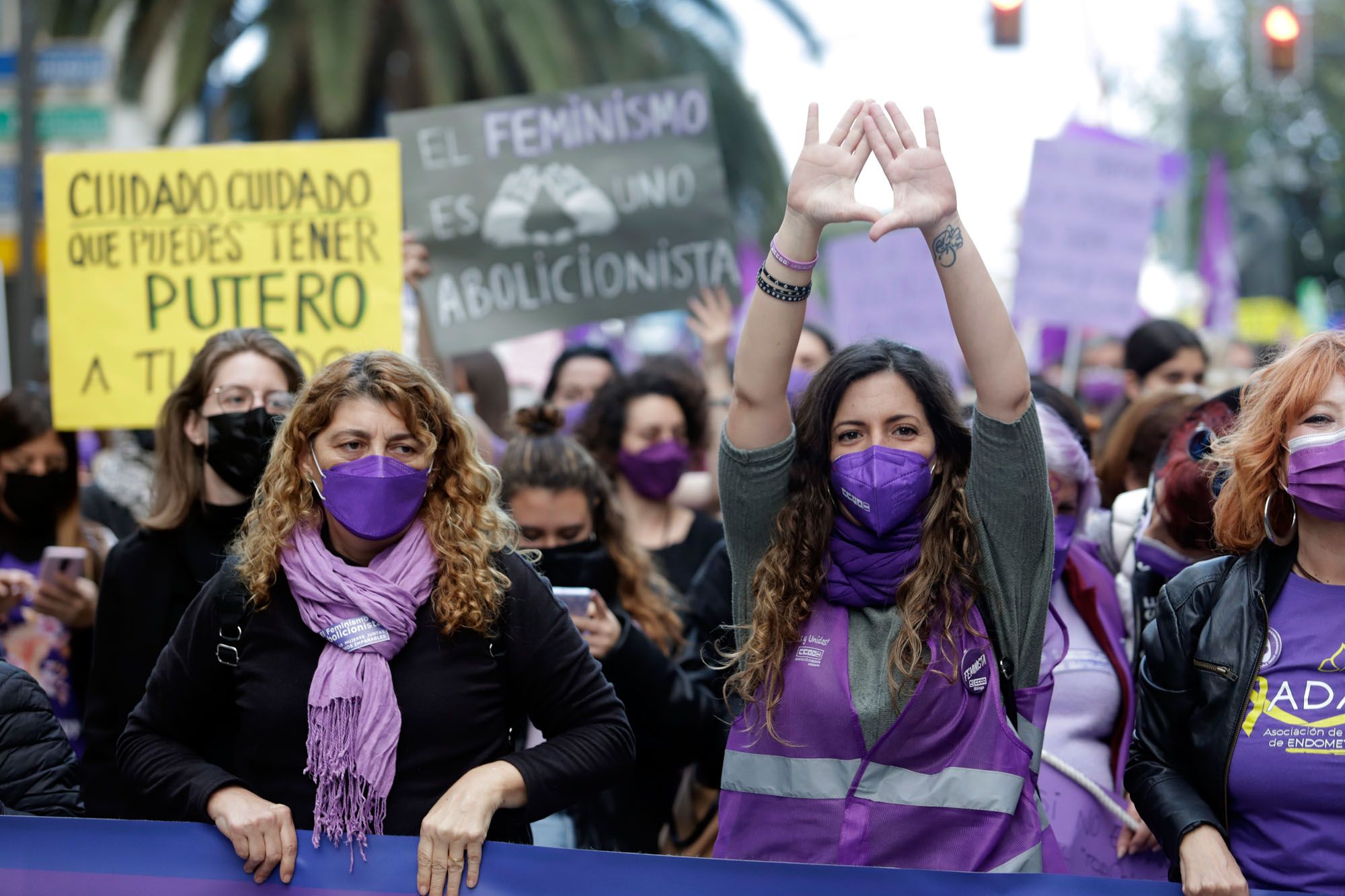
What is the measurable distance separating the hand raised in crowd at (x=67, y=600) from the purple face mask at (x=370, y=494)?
1293mm

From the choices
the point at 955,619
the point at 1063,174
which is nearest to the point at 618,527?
the point at 955,619

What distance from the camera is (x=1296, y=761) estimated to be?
238cm

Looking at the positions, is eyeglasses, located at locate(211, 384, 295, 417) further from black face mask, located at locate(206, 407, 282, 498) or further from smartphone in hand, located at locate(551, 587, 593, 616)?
smartphone in hand, located at locate(551, 587, 593, 616)

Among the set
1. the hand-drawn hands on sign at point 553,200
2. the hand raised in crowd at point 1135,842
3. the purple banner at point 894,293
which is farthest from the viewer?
the purple banner at point 894,293

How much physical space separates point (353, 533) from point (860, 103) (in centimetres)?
122

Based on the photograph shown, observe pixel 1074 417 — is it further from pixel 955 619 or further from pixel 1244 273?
pixel 1244 273

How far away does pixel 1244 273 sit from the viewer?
2980 cm

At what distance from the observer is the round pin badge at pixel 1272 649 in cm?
245

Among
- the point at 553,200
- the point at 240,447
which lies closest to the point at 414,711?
the point at 240,447

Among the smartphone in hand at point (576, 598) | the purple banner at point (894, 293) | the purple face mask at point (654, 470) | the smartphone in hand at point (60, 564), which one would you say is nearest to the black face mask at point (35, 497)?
the smartphone in hand at point (60, 564)

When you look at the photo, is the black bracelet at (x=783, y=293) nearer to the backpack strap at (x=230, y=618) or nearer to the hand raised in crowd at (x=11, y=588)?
the backpack strap at (x=230, y=618)

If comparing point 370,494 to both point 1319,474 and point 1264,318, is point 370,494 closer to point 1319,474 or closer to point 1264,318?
point 1319,474

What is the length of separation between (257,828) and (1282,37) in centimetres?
1191

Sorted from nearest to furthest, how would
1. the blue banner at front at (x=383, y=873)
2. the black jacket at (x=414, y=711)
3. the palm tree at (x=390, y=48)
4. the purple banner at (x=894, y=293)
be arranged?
the blue banner at front at (x=383, y=873) → the black jacket at (x=414, y=711) → the purple banner at (x=894, y=293) → the palm tree at (x=390, y=48)
